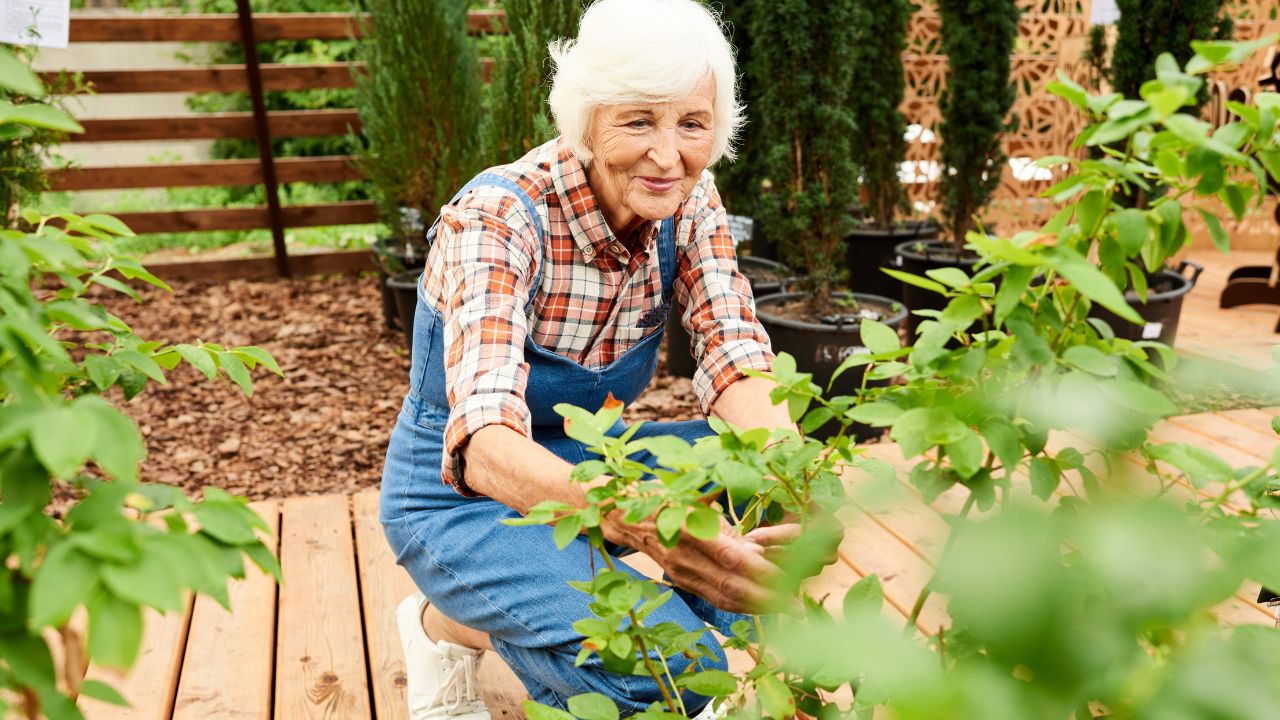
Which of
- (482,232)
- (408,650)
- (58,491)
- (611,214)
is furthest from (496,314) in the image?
(58,491)

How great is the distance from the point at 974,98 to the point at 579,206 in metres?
3.12

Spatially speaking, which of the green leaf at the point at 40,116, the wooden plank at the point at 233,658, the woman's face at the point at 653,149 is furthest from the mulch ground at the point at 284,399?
the green leaf at the point at 40,116

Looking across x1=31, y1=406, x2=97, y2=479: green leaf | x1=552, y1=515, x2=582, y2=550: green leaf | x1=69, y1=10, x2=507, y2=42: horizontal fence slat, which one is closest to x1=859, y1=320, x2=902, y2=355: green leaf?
x1=552, y1=515, x2=582, y2=550: green leaf

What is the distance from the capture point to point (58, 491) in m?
2.87

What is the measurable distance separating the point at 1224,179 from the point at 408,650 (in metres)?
1.47

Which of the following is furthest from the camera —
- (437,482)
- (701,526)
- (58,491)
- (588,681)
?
(58,491)

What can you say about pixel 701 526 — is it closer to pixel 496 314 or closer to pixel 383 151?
pixel 496 314

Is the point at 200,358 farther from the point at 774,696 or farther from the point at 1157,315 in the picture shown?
the point at 1157,315

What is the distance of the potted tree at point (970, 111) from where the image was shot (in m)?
4.15

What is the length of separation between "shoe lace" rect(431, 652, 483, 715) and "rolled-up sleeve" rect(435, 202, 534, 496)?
0.43 meters

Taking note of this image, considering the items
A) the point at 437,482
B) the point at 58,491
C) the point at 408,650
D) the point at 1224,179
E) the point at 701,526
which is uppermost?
the point at 1224,179

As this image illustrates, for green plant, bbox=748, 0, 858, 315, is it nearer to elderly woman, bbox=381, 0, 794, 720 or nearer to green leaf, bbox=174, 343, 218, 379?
elderly woman, bbox=381, 0, 794, 720

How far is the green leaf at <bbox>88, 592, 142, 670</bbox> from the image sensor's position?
0.48 metres

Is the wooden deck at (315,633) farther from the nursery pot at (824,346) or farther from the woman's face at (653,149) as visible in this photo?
the nursery pot at (824,346)
